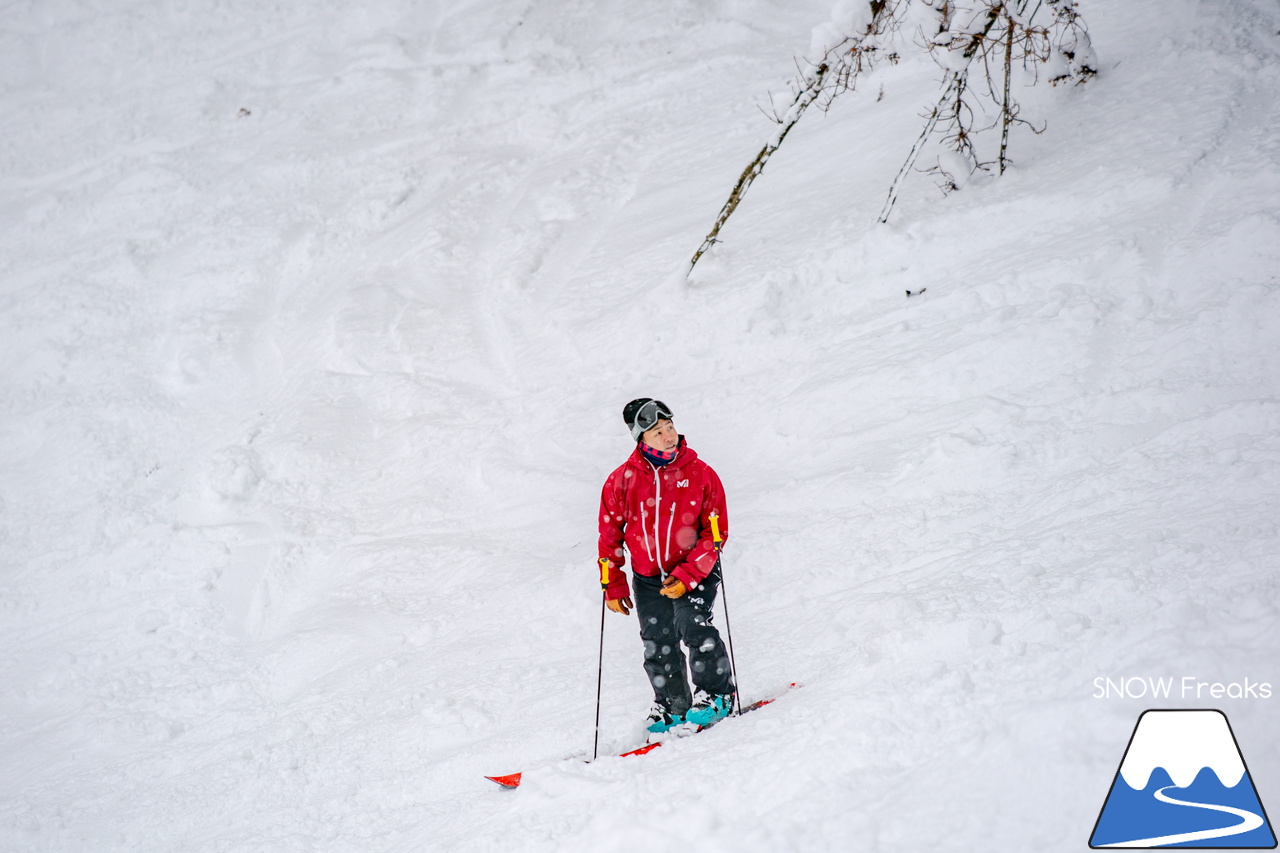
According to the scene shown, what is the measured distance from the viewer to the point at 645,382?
25.1 ft

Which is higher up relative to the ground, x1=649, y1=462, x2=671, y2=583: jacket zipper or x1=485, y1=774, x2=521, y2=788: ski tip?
x1=649, y1=462, x2=671, y2=583: jacket zipper

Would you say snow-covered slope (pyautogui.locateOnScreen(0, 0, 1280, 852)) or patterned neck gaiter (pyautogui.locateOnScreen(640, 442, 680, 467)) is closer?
snow-covered slope (pyautogui.locateOnScreen(0, 0, 1280, 852))

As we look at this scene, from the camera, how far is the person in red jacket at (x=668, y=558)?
4.48 metres

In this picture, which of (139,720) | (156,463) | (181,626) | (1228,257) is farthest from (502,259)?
(1228,257)

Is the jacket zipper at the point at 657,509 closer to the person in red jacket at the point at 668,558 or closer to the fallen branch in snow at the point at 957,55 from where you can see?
the person in red jacket at the point at 668,558

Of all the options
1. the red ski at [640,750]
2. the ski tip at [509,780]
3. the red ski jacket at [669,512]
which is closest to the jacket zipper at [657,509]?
the red ski jacket at [669,512]

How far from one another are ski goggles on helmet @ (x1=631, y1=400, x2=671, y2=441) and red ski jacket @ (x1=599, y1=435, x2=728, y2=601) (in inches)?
7.1

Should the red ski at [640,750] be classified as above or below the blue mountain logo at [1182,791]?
above

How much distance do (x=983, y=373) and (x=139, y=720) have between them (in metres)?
6.73

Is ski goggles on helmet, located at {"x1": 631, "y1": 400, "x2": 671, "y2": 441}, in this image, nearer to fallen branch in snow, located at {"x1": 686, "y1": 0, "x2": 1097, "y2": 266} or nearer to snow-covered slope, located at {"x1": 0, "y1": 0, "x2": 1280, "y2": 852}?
snow-covered slope, located at {"x1": 0, "y1": 0, "x2": 1280, "y2": 852}

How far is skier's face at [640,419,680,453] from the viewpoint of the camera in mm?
4355

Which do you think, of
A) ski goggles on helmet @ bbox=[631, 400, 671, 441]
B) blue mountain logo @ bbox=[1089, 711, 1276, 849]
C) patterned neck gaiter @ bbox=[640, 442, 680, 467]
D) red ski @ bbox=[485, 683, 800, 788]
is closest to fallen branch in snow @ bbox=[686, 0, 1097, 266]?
ski goggles on helmet @ bbox=[631, 400, 671, 441]

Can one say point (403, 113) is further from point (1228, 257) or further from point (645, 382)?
point (1228, 257)

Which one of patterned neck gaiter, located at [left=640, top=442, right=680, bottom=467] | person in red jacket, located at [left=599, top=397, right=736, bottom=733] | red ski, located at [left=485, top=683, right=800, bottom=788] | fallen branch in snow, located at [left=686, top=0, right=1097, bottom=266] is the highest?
fallen branch in snow, located at [left=686, top=0, right=1097, bottom=266]
